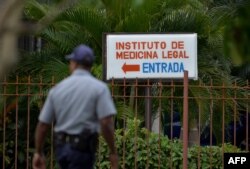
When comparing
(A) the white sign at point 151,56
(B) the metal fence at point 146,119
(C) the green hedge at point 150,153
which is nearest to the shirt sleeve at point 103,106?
(B) the metal fence at point 146,119

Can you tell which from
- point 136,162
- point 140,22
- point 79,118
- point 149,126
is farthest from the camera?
point 140,22

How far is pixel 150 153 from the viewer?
9.11 metres

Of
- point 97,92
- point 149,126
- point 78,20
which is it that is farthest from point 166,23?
point 97,92

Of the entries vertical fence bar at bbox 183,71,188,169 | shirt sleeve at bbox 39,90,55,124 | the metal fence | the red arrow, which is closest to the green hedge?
the metal fence

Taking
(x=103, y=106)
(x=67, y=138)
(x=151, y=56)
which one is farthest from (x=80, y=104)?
(x=151, y=56)

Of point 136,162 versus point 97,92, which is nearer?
point 97,92

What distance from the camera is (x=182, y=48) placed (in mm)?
9273

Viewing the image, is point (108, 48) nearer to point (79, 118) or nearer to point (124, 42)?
point (124, 42)

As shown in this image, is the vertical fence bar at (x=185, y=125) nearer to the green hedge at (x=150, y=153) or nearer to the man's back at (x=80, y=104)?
the green hedge at (x=150, y=153)

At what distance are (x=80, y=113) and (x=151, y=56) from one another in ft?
12.2

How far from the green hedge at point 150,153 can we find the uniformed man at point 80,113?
3.31 metres

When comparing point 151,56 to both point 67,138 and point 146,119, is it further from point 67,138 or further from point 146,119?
point 67,138

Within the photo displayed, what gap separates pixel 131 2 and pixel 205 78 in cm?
159

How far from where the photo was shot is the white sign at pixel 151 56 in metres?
9.19
